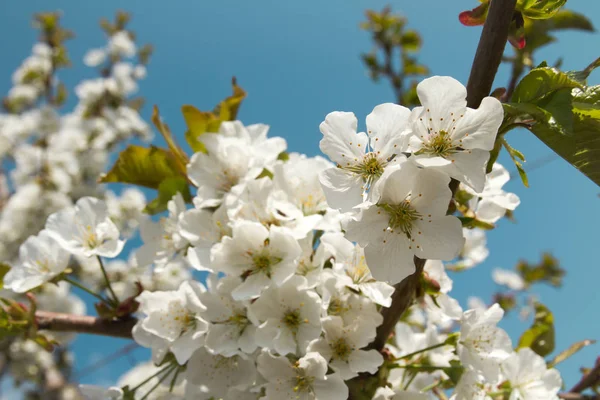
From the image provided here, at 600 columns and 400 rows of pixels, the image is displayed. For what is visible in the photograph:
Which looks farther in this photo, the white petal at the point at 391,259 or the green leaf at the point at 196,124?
the green leaf at the point at 196,124

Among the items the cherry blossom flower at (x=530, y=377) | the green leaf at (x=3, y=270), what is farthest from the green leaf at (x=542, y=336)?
the green leaf at (x=3, y=270)

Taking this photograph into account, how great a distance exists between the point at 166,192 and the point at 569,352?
4.53 ft

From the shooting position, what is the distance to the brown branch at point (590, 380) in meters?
1.47

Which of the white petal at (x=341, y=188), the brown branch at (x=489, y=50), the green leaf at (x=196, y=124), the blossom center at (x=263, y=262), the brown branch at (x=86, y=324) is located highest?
the green leaf at (x=196, y=124)

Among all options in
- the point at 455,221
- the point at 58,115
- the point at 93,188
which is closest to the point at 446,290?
the point at 455,221

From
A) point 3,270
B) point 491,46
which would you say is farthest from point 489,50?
point 3,270

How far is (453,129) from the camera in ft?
2.54

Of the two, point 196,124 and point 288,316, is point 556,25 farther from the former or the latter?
point 288,316

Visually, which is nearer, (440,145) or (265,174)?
(440,145)

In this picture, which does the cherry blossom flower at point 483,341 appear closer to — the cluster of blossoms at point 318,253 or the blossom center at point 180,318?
the cluster of blossoms at point 318,253

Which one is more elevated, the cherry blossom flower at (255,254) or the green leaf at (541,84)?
the green leaf at (541,84)

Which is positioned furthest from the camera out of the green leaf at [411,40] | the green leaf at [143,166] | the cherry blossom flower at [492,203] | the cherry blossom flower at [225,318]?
the green leaf at [411,40]

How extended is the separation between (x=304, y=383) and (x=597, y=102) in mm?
786

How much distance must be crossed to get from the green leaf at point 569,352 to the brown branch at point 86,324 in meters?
1.33
